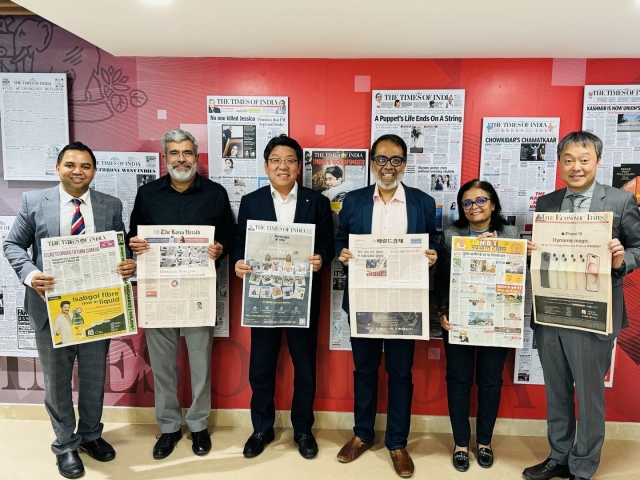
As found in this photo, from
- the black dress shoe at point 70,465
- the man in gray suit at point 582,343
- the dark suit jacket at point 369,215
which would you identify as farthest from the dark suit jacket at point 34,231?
the man in gray suit at point 582,343

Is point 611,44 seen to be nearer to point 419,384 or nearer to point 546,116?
point 546,116

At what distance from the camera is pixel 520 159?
2986 mm

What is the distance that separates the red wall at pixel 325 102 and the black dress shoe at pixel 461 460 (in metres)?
0.44

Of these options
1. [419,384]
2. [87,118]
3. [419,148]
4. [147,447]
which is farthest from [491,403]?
[87,118]

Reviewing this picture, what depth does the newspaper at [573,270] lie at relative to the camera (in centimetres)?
229

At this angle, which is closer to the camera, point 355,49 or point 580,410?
point 580,410

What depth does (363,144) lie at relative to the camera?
120 inches

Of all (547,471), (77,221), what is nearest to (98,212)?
(77,221)

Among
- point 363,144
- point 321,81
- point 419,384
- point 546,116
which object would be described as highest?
point 321,81

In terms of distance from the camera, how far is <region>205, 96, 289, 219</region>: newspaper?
3043mm

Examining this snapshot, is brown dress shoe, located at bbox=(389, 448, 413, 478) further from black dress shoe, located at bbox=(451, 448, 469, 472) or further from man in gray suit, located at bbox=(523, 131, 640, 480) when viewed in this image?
man in gray suit, located at bbox=(523, 131, 640, 480)

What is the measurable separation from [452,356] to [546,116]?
1.74 m

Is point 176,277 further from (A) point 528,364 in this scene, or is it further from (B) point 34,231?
(A) point 528,364

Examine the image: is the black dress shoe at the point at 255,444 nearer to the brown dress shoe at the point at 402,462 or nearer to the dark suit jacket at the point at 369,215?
the brown dress shoe at the point at 402,462
